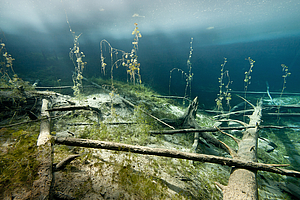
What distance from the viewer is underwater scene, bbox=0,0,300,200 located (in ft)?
5.25

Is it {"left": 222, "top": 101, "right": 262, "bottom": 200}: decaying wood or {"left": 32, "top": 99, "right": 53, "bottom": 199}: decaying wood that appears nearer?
{"left": 32, "top": 99, "right": 53, "bottom": 199}: decaying wood

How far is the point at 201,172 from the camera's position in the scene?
248 centimetres

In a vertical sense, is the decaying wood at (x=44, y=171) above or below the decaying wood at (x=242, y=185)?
above

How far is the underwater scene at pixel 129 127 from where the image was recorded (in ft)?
5.25

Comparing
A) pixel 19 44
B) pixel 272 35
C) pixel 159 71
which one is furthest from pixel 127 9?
pixel 272 35

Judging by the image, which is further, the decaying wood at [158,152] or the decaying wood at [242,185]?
the decaying wood at [158,152]

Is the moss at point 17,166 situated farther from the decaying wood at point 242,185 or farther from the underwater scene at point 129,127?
the decaying wood at point 242,185

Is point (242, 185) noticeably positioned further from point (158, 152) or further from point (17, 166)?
point (17, 166)

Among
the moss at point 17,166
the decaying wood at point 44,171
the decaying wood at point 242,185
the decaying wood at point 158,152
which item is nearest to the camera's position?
the decaying wood at point 44,171

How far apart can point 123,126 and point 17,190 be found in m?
2.58

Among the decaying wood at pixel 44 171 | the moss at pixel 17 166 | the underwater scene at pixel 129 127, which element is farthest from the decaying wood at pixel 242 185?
the moss at pixel 17 166

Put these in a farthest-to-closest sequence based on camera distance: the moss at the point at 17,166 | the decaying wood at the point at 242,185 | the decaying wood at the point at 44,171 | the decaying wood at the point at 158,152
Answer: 1. the decaying wood at the point at 158,152
2. the decaying wood at the point at 242,185
3. the moss at the point at 17,166
4. the decaying wood at the point at 44,171

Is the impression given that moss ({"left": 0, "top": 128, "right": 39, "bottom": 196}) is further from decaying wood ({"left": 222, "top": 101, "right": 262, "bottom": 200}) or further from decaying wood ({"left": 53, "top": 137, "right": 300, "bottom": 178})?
decaying wood ({"left": 222, "top": 101, "right": 262, "bottom": 200})

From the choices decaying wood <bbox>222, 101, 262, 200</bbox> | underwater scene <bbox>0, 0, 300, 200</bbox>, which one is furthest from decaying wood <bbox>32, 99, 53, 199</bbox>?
decaying wood <bbox>222, 101, 262, 200</bbox>
